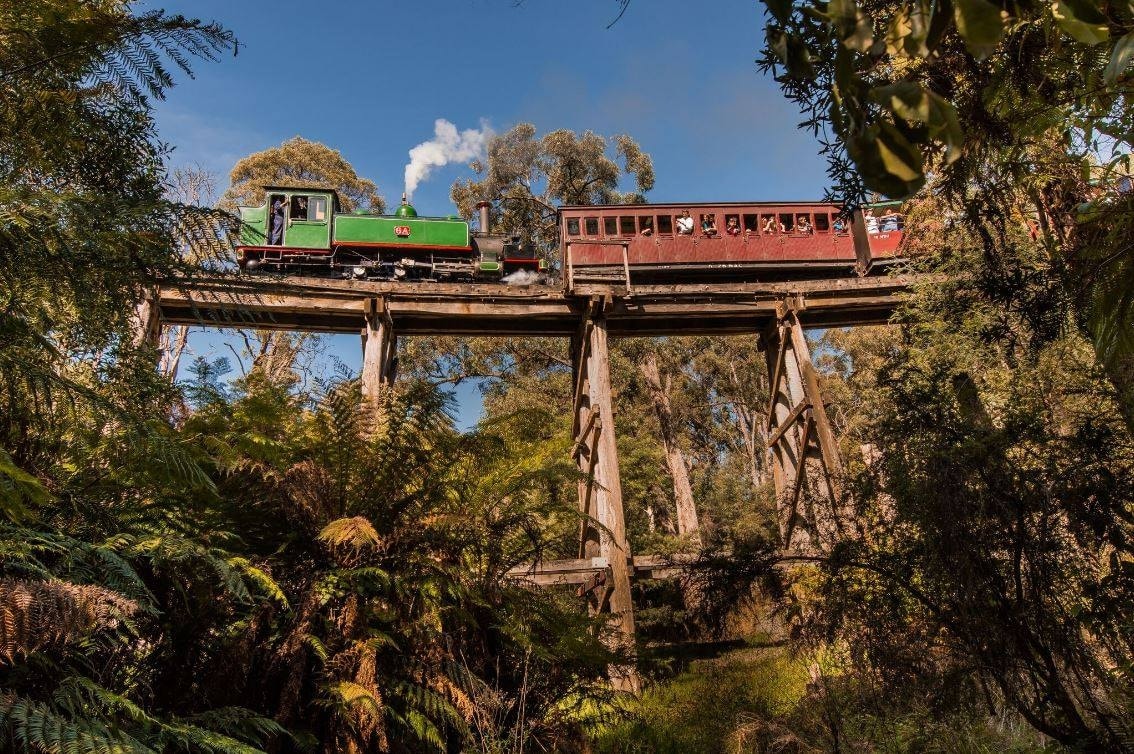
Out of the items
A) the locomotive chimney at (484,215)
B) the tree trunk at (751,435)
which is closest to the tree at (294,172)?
the locomotive chimney at (484,215)

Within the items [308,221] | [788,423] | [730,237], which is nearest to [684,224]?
[730,237]

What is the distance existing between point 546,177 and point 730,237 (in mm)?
12771

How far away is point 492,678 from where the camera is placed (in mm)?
3543

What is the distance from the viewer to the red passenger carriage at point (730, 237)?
12.5 m

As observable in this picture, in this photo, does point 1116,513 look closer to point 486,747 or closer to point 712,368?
point 486,747

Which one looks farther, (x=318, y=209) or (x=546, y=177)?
(x=546, y=177)

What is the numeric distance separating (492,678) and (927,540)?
2.22 m

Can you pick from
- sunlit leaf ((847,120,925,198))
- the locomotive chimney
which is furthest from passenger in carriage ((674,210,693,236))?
sunlit leaf ((847,120,925,198))

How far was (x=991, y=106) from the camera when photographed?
8.95ft

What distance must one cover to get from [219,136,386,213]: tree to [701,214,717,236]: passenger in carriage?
39.6 ft

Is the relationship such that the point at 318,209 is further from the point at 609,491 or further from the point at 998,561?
the point at 998,561

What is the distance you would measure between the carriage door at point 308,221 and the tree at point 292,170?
7.95 meters

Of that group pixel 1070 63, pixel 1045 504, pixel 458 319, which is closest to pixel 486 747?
pixel 1045 504

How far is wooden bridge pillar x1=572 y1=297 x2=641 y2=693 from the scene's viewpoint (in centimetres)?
694
